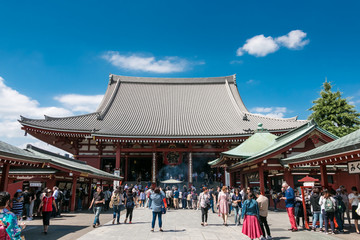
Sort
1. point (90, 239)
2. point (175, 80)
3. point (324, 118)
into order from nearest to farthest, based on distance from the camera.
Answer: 1. point (90, 239)
2. point (324, 118)
3. point (175, 80)

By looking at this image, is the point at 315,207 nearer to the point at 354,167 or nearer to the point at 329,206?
the point at 329,206

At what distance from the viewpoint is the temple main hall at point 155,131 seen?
24656mm

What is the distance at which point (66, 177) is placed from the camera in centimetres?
1658

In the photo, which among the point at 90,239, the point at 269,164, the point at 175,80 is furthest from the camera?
the point at 175,80

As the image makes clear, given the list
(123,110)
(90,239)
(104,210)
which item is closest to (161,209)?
Result: (90,239)

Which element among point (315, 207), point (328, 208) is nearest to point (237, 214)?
point (315, 207)

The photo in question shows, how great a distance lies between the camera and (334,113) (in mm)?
30000

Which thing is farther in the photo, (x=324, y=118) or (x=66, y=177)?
(x=324, y=118)

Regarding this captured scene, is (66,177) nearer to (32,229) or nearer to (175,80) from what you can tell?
(32,229)

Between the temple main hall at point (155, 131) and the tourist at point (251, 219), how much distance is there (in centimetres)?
1697

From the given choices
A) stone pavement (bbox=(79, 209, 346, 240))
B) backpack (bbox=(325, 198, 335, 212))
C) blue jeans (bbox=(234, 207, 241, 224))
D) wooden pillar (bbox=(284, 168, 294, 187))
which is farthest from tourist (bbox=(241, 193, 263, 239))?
wooden pillar (bbox=(284, 168, 294, 187))

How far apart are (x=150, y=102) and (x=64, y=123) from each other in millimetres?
11754

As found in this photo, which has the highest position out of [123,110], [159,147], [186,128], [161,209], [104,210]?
[123,110]

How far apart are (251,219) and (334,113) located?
2744 centimetres
